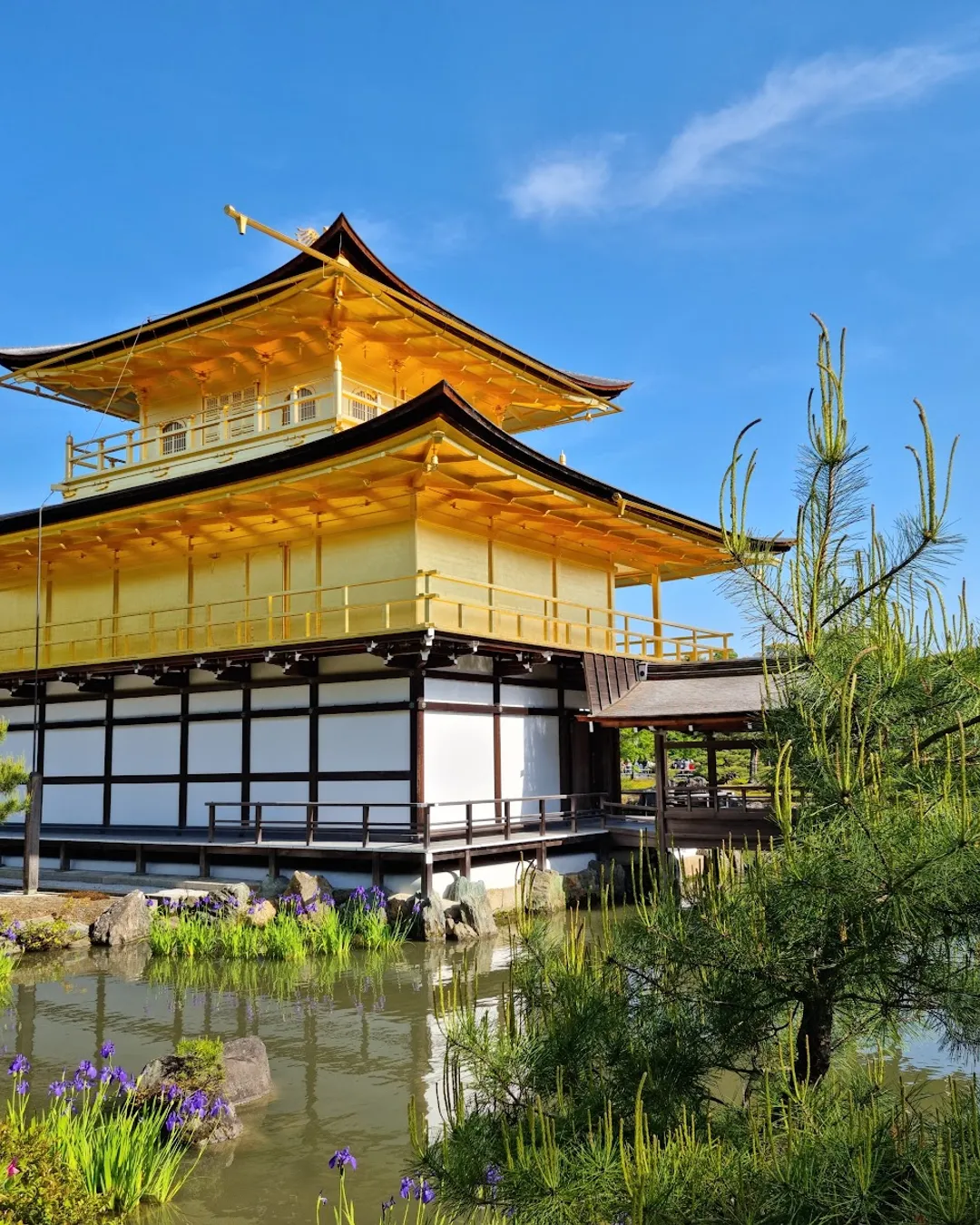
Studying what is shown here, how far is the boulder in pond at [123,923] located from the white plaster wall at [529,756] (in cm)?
638

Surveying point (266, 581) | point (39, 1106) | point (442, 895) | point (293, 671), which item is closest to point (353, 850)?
point (442, 895)

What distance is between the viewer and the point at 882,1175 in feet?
11.6

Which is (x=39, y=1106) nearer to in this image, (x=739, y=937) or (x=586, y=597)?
(x=739, y=937)

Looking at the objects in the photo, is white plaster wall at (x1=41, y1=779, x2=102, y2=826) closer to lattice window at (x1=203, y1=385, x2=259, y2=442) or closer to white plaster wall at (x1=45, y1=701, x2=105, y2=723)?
white plaster wall at (x1=45, y1=701, x2=105, y2=723)

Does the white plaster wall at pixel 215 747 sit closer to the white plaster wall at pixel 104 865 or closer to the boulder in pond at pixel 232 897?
the white plaster wall at pixel 104 865

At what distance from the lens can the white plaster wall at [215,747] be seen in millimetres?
19688

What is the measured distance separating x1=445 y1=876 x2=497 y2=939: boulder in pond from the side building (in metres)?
0.60

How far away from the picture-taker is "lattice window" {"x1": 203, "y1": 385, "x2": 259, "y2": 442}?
22109mm

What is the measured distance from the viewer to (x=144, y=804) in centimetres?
2106

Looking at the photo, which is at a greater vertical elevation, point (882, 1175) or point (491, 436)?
point (491, 436)

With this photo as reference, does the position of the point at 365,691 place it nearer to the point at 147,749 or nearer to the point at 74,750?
the point at 147,749

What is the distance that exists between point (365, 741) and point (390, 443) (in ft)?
17.1

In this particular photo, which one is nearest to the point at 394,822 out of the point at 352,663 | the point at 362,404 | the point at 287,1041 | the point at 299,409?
the point at 352,663

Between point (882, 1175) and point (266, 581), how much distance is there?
A: 1824 centimetres
